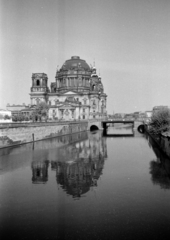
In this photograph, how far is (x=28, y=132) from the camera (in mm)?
40906

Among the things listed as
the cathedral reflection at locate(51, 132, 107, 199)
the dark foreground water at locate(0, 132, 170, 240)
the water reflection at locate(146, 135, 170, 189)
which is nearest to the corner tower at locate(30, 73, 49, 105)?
the cathedral reflection at locate(51, 132, 107, 199)

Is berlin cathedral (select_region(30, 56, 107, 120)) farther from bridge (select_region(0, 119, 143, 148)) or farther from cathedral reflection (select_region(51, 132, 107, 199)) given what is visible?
cathedral reflection (select_region(51, 132, 107, 199))

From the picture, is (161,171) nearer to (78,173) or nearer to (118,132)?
(78,173)

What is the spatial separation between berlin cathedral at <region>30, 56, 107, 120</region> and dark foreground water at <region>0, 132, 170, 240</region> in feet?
204

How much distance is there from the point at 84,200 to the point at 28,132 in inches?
1124

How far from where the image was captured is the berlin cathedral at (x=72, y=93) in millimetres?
86562

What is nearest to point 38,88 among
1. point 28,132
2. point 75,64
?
point 75,64

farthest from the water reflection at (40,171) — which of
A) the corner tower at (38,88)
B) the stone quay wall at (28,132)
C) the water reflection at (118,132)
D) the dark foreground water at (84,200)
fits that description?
the corner tower at (38,88)

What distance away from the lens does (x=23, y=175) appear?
20047 millimetres

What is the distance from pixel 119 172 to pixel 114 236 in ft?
36.4

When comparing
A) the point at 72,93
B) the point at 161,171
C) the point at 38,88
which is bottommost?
the point at 161,171

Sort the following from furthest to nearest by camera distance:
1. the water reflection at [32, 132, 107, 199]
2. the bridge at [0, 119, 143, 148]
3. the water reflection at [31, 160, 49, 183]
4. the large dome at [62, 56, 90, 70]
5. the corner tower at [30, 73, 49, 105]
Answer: the large dome at [62, 56, 90, 70] < the corner tower at [30, 73, 49, 105] < the bridge at [0, 119, 143, 148] < the water reflection at [31, 160, 49, 183] < the water reflection at [32, 132, 107, 199]

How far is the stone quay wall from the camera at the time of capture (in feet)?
112

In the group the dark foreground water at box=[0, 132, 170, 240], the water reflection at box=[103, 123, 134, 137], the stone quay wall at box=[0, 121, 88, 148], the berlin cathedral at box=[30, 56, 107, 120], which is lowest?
the dark foreground water at box=[0, 132, 170, 240]
